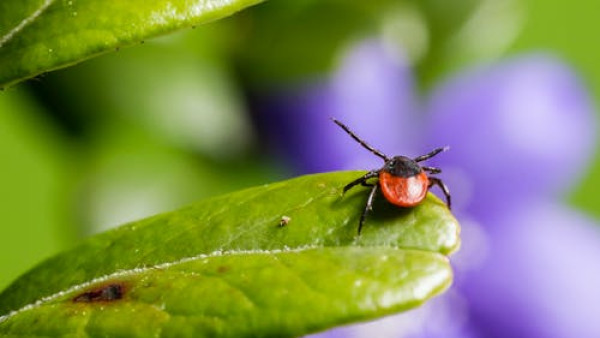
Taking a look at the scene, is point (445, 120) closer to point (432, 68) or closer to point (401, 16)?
point (432, 68)

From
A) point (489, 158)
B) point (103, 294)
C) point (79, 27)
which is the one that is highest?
point (79, 27)

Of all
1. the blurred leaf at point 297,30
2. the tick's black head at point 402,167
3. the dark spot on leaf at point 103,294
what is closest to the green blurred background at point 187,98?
the blurred leaf at point 297,30

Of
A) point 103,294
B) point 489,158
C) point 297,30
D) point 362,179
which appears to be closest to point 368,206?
point 362,179

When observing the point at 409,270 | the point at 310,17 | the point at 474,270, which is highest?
the point at 310,17

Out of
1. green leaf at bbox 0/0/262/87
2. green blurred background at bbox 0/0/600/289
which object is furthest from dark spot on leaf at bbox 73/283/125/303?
green blurred background at bbox 0/0/600/289

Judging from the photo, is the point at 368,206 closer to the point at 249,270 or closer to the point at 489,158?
the point at 249,270

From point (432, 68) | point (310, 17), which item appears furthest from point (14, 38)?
point (432, 68)

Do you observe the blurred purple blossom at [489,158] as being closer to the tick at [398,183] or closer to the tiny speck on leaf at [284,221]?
the tick at [398,183]
